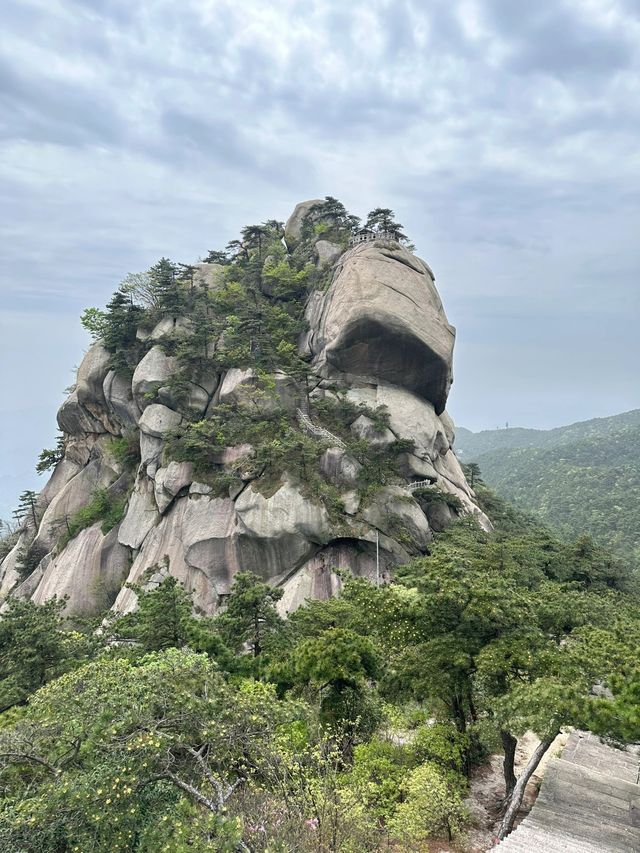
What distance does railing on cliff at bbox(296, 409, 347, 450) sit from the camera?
2558cm

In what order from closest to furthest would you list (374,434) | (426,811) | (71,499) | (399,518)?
(426,811), (399,518), (374,434), (71,499)

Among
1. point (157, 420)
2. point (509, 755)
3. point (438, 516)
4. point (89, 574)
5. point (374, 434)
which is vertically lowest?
point (509, 755)

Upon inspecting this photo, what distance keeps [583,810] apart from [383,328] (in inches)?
867

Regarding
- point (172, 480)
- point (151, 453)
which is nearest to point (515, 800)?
point (172, 480)

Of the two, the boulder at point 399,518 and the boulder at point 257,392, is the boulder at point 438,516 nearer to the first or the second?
the boulder at point 399,518

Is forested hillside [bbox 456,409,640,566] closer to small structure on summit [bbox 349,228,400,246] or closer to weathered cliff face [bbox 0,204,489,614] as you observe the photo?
weathered cliff face [bbox 0,204,489,614]

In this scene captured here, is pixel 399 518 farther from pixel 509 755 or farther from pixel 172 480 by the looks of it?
pixel 509 755

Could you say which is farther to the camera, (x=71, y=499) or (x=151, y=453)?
(x=71, y=499)

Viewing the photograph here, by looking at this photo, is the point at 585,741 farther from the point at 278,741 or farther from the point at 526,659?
the point at 278,741

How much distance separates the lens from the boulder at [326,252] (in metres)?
33.7

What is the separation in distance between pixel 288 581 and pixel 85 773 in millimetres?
16645

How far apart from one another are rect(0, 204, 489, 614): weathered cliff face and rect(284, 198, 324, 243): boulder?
7.39 metres

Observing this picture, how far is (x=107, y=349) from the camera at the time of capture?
3266cm

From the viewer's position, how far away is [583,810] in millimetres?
8703
